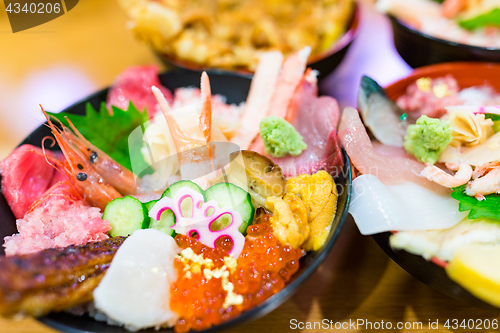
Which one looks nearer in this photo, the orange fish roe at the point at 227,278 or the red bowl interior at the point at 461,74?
the orange fish roe at the point at 227,278

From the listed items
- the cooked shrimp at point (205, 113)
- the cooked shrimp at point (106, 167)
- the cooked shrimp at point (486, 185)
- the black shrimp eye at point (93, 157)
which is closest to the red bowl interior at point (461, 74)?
the cooked shrimp at point (486, 185)

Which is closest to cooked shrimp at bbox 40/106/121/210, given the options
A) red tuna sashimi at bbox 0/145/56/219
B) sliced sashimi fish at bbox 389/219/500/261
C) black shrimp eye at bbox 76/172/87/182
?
black shrimp eye at bbox 76/172/87/182

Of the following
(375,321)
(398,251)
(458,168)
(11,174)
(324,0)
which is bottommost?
(375,321)

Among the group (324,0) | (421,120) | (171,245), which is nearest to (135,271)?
(171,245)

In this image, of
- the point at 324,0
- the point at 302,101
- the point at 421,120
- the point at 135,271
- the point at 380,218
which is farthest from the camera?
the point at 324,0

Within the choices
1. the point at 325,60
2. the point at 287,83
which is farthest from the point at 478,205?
the point at 325,60

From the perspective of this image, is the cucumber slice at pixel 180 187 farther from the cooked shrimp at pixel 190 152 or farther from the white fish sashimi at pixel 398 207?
the white fish sashimi at pixel 398 207

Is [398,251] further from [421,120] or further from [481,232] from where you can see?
[421,120]
